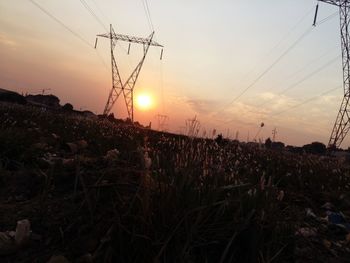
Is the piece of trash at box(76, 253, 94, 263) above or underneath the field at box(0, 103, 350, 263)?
underneath

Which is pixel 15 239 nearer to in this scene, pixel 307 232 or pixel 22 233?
pixel 22 233

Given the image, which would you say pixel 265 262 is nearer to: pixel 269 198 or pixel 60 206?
pixel 269 198

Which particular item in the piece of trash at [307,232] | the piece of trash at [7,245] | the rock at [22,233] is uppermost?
the piece of trash at [307,232]

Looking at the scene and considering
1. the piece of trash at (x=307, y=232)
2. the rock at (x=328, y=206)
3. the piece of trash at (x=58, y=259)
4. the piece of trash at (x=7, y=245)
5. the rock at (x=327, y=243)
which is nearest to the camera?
the piece of trash at (x=58, y=259)

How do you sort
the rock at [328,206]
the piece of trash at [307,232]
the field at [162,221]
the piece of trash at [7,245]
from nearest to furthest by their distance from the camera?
1. the field at [162,221]
2. the piece of trash at [7,245]
3. the piece of trash at [307,232]
4. the rock at [328,206]

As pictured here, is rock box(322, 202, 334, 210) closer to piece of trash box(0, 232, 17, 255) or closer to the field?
the field

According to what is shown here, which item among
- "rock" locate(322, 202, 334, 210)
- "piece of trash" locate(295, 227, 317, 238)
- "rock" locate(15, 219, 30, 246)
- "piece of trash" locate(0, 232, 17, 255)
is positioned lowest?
"piece of trash" locate(0, 232, 17, 255)

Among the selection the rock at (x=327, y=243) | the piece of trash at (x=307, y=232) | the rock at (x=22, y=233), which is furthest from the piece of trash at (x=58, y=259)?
the rock at (x=327, y=243)

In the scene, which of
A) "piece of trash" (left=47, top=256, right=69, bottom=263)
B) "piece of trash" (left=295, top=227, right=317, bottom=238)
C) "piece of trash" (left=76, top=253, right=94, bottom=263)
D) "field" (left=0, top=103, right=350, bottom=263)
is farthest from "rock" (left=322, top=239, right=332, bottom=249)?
"piece of trash" (left=47, top=256, right=69, bottom=263)

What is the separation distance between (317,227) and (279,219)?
1.75 m

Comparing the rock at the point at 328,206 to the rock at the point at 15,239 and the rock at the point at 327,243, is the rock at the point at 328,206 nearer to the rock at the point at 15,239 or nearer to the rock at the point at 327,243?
the rock at the point at 327,243

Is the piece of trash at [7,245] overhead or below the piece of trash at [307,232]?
below

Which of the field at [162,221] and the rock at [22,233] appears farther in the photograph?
the rock at [22,233]

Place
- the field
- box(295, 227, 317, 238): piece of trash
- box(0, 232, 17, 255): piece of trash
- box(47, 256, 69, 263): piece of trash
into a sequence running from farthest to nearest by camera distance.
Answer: box(295, 227, 317, 238): piece of trash → box(0, 232, 17, 255): piece of trash → the field → box(47, 256, 69, 263): piece of trash
